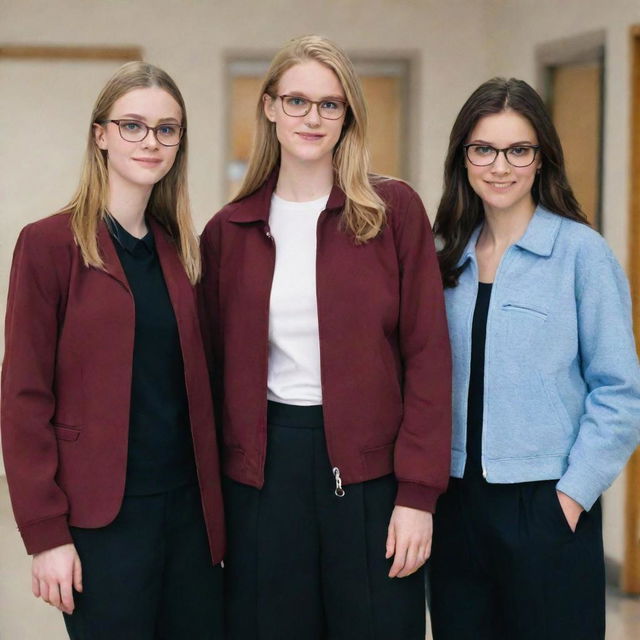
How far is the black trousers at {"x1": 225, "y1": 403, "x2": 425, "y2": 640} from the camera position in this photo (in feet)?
5.97

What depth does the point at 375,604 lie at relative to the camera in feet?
5.99

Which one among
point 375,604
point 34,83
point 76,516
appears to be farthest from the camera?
point 34,83

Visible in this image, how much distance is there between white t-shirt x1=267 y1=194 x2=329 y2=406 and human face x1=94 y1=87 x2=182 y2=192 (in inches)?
11.0

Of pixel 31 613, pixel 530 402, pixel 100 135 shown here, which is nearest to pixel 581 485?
pixel 530 402

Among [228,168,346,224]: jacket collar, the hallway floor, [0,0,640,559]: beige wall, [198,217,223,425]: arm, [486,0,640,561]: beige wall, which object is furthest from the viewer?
[0,0,640,559]: beige wall

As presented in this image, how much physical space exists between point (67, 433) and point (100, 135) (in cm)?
58

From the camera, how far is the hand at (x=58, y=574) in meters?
1.68

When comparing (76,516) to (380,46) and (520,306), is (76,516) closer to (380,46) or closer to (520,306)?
(520,306)

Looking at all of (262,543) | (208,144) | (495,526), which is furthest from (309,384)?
(208,144)

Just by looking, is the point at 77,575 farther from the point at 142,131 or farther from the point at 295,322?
the point at 142,131

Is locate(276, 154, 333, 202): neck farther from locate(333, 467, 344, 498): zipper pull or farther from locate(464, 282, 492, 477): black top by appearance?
locate(333, 467, 344, 498): zipper pull

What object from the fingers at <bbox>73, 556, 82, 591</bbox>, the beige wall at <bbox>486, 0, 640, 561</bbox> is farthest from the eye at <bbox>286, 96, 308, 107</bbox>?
the beige wall at <bbox>486, 0, 640, 561</bbox>

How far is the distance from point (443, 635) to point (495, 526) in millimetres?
297

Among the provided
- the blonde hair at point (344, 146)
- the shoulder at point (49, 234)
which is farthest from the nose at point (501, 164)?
the shoulder at point (49, 234)
